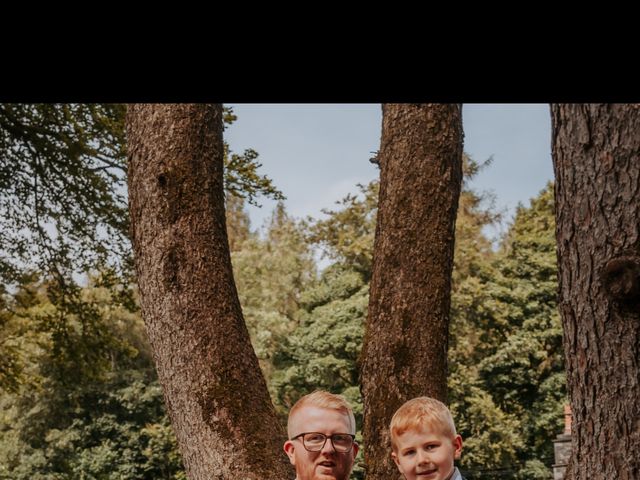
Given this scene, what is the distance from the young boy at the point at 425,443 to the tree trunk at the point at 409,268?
1.54m

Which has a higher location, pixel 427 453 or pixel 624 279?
pixel 624 279

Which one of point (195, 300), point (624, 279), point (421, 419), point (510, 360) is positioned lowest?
point (421, 419)

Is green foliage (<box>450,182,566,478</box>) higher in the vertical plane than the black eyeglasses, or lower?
higher

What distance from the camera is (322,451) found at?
312cm

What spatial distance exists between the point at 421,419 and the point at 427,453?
13cm

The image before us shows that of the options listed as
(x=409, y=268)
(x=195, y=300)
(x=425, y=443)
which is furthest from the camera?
(x=409, y=268)

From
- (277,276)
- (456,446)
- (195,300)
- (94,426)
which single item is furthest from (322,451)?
(94,426)

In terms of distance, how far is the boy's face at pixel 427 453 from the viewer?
3.19 metres

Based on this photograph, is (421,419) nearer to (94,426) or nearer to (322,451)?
(322,451)

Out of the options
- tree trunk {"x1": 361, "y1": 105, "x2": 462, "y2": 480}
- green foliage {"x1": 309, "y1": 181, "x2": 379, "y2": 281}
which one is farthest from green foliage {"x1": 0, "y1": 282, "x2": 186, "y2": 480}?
tree trunk {"x1": 361, "y1": 105, "x2": 462, "y2": 480}

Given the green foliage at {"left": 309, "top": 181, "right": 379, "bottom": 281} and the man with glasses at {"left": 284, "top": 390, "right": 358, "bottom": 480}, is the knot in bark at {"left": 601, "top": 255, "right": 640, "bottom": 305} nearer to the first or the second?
the man with glasses at {"left": 284, "top": 390, "right": 358, "bottom": 480}

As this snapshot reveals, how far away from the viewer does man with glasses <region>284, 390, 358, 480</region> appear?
10.2 feet
